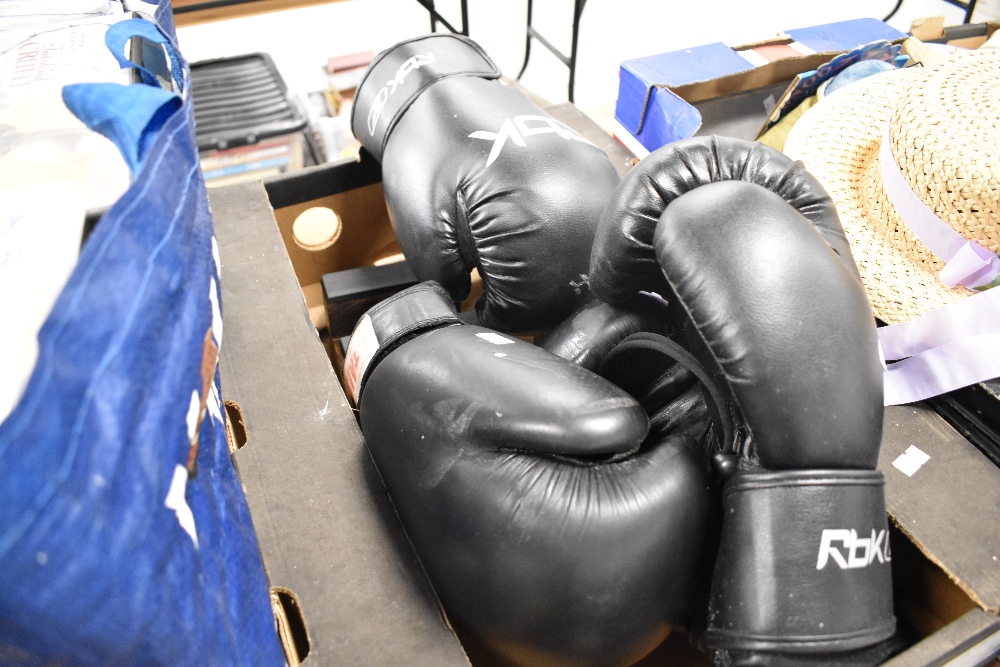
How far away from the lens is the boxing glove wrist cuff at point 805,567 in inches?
17.7

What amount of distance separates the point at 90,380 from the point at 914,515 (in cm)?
63

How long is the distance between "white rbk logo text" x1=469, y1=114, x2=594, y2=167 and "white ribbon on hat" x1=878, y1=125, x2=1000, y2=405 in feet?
1.17

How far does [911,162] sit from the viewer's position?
2.36ft

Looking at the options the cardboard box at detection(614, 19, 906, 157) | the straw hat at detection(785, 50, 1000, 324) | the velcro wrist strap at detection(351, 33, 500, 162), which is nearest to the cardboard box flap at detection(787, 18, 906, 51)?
the cardboard box at detection(614, 19, 906, 157)

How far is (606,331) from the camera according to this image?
0.64 meters

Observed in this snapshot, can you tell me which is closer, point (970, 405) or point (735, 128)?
point (970, 405)

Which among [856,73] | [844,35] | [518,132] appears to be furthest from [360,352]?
[844,35]

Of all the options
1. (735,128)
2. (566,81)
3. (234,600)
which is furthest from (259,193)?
(566,81)

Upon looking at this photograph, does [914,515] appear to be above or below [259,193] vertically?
below

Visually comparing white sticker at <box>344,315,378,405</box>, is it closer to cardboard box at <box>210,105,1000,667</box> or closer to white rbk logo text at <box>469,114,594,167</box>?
cardboard box at <box>210,105,1000,667</box>

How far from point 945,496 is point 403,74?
28.6 inches

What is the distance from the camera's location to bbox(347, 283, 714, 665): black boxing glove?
1.55ft

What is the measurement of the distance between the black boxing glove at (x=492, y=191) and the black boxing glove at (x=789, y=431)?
20 centimetres

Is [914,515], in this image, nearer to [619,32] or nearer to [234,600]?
[234,600]
